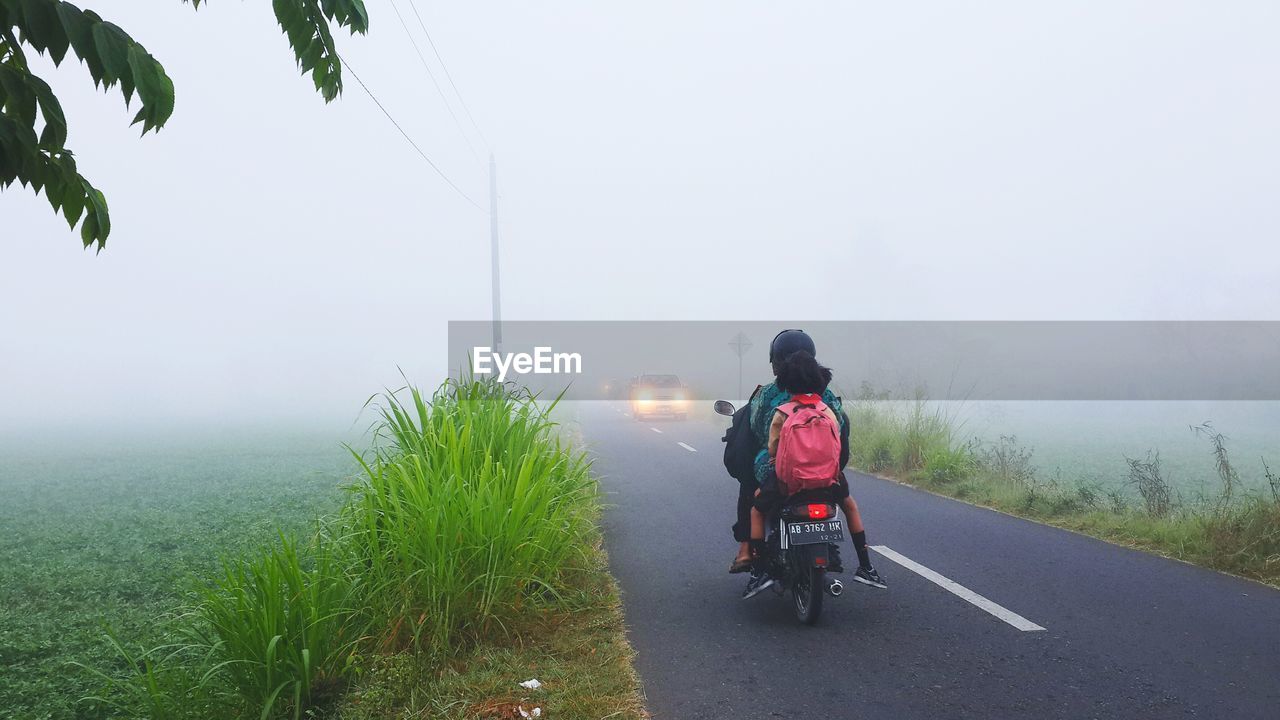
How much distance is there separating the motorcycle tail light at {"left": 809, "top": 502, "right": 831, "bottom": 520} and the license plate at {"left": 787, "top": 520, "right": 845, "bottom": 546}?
0.04 meters

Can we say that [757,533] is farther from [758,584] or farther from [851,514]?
[851,514]

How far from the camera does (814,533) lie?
16.1ft

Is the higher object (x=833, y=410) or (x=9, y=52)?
(x=9, y=52)

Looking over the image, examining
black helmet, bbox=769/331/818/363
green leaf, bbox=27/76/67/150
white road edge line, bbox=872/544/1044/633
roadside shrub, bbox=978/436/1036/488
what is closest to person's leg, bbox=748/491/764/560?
black helmet, bbox=769/331/818/363

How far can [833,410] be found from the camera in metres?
5.42

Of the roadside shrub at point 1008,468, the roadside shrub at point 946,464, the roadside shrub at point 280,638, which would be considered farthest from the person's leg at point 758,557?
the roadside shrub at point 946,464

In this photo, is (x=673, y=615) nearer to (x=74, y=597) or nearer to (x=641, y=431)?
(x=74, y=597)

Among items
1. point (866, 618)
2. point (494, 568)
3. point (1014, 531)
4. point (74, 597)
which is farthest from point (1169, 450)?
point (74, 597)

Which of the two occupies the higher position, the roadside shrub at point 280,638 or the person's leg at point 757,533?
the person's leg at point 757,533

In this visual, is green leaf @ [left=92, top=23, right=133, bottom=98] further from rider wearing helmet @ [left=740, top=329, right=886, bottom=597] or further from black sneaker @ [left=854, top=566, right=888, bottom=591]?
black sneaker @ [left=854, top=566, right=888, bottom=591]

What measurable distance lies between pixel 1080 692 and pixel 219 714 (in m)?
4.59

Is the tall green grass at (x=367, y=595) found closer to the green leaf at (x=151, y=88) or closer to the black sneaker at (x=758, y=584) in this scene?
the black sneaker at (x=758, y=584)

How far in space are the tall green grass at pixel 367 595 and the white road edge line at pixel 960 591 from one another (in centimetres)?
290

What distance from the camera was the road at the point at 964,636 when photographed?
3857 mm
